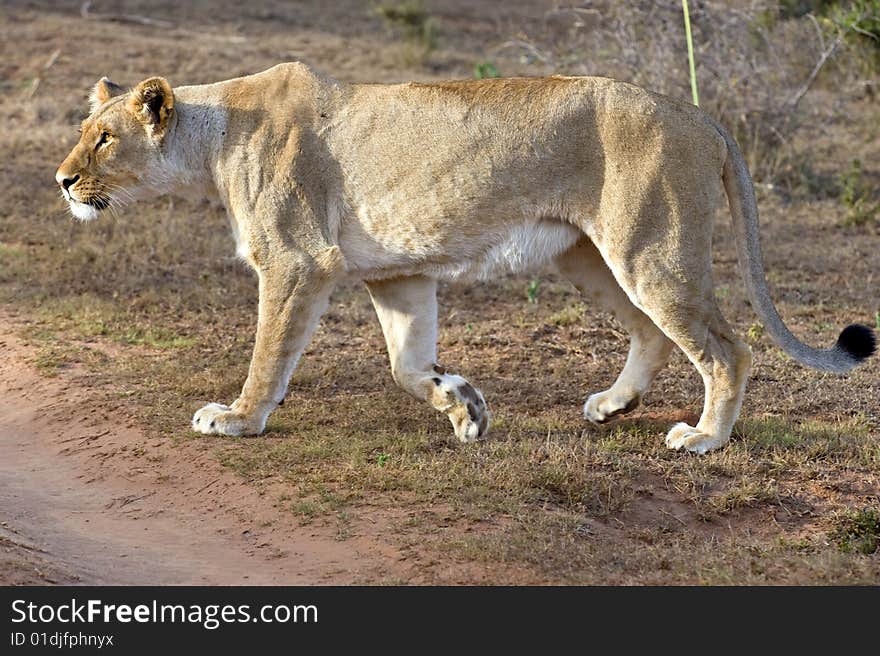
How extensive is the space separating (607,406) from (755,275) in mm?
938

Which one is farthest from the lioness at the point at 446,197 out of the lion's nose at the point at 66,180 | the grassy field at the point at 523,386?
the grassy field at the point at 523,386

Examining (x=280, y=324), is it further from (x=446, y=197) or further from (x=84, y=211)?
(x=84, y=211)

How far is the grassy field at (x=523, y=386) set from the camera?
17.4 ft

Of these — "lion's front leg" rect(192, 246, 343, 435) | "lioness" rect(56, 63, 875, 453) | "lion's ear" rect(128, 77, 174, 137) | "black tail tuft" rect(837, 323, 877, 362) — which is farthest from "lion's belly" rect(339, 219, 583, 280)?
"black tail tuft" rect(837, 323, 877, 362)

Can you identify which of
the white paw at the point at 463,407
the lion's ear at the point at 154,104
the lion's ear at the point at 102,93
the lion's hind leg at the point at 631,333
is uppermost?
the lion's ear at the point at 102,93

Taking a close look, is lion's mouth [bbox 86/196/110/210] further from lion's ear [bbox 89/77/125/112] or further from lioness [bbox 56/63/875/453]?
lion's ear [bbox 89/77/125/112]

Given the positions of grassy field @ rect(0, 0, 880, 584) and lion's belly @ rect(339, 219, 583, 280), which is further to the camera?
lion's belly @ rect(339, 219, 583, 280)

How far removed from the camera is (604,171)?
5.77m

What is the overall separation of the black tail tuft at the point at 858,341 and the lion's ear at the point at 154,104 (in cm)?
319

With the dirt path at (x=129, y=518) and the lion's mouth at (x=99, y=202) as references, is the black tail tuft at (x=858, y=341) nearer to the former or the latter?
the dirt path at (x=129, y=518)

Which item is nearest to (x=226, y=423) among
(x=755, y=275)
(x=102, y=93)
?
(x=102, y=93)

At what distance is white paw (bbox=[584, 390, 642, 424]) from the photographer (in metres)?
6.38

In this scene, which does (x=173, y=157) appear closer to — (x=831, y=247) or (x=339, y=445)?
(x=339, y=445)

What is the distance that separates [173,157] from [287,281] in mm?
824
